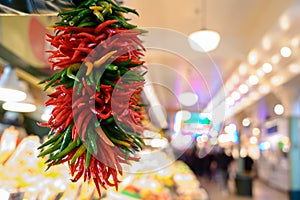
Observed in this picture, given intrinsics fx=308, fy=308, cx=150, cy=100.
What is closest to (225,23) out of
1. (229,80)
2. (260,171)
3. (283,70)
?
(283,70)

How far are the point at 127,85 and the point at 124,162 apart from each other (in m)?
0.22

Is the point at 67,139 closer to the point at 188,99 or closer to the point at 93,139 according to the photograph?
the point at 93,139

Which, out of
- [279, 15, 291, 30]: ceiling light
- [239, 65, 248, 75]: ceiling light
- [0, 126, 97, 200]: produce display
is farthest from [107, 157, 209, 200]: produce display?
[239, 65, 248, 75]: ceiling light

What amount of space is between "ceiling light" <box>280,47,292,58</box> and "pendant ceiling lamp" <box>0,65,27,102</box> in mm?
5795

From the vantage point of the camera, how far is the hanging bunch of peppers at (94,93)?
814 millimetres

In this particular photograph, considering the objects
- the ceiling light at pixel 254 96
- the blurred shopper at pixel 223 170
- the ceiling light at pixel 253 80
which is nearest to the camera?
the ceiling light at pixel 253 80

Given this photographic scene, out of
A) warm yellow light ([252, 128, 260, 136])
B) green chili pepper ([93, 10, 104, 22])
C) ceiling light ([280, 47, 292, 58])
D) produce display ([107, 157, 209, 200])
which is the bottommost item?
produce display ([107, 157, 209, 200])

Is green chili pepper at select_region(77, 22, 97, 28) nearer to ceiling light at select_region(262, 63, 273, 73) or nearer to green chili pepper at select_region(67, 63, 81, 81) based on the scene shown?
green chili pepper at select_region(67, 63, 81, 81)

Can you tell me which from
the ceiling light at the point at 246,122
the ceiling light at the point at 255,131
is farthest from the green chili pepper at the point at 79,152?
the ceiling light at the point at 246,122

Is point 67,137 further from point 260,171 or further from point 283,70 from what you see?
point 260,171

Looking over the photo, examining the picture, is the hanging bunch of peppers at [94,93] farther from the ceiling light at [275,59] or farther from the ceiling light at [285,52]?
the ceiling light at [275,59]

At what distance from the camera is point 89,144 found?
80cm

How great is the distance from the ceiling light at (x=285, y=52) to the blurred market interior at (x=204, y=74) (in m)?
0.03

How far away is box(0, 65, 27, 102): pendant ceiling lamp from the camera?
242 cm
